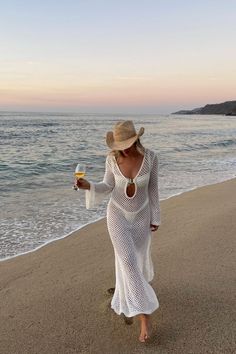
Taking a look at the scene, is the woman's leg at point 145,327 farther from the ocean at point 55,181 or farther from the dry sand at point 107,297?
the ocean at point 55,181

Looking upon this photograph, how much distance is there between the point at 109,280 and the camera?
4.95 metres

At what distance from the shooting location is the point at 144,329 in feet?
12.1

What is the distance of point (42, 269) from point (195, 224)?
2.73 m

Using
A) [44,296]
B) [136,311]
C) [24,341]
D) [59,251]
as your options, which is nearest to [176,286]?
[136,311]

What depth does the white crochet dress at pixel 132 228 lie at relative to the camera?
3693mm

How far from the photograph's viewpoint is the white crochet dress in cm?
369

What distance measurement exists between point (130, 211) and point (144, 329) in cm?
99

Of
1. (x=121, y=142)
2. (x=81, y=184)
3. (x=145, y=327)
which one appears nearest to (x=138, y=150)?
(x=121, y=142)

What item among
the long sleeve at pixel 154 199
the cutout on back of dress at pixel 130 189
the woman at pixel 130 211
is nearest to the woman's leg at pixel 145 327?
the woman at pixel 130 211

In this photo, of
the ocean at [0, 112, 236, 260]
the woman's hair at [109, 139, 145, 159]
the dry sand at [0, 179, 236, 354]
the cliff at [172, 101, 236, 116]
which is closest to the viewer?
the dry sand at [0, 179, 236, 354]

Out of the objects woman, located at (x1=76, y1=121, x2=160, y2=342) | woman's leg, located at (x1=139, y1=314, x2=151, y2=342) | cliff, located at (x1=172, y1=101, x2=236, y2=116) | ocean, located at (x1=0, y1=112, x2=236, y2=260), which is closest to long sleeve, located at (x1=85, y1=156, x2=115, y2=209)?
woman, located at (x1=76, y1=121, x2=160, y2=342)

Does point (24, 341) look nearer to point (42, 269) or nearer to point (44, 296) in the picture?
point (44, 296)

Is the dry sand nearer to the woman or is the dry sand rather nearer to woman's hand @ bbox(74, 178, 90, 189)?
the woman

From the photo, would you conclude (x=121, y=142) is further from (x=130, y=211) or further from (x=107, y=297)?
(x=107, y=297)
